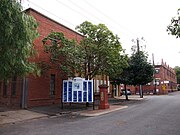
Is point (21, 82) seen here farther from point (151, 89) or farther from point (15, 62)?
point (151, 89)

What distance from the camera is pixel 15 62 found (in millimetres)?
10344

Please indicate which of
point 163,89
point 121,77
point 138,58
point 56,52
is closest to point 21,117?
point 56,52

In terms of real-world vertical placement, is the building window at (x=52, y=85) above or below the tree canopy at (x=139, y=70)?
below

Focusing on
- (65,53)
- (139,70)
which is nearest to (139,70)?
(139,70)

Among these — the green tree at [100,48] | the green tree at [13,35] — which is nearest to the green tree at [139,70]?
the green tree at [100,48]

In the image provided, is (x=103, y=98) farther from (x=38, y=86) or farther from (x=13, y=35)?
(x=13, y=35)

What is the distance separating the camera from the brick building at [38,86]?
57.5ft

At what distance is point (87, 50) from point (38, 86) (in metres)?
5.37

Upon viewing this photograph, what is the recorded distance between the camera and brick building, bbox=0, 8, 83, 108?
17.5 m

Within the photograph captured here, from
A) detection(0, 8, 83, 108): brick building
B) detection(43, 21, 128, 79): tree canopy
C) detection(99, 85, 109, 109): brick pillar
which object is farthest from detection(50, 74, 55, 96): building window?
detection(99, 85, 109, 109): brick pillar

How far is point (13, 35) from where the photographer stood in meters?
9.68

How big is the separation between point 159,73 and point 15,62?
164 ft

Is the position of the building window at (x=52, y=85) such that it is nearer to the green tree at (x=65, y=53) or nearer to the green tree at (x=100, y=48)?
the green tree at (x=65, y=53)

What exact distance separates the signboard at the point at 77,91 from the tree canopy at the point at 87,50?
2.88 ft
